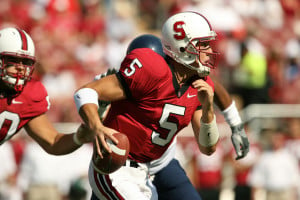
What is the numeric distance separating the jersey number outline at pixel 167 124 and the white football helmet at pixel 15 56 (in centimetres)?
114

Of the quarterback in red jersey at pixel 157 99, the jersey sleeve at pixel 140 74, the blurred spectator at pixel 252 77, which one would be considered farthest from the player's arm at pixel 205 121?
A: the blurred spectator at pixel 252 77

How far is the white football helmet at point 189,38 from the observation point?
4.85m

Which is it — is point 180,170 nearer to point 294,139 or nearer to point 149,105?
point 149,105

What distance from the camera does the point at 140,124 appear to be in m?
4.84

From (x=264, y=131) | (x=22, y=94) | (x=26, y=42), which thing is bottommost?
(x=264, y=131)

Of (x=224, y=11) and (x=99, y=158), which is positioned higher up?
(x=99, y=158)

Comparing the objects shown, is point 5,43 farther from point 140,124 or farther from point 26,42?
point 140,124

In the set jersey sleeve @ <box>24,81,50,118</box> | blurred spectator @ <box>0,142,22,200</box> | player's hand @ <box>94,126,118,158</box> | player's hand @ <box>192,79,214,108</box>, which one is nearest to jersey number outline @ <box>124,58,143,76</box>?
player's hand @ <box>192,79,214,108</box>

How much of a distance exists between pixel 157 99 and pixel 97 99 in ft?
1.70

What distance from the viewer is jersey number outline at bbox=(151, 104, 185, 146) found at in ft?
15.9

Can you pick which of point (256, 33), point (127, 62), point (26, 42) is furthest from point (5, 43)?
point (256, 33)

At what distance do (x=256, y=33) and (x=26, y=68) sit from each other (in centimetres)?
707

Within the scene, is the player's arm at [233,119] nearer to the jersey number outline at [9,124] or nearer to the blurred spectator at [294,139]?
the jersey number outline at [9,124]

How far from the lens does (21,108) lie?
537 cm
